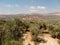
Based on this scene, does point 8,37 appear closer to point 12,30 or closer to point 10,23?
point 12,30

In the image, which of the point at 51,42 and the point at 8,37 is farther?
the point at 51,42

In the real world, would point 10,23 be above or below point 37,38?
above

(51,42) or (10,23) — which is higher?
(10,23)

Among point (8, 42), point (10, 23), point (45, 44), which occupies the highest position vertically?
point (10, 23)

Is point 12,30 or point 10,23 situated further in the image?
point 10,23

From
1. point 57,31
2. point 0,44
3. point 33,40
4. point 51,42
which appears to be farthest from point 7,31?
point 57,31

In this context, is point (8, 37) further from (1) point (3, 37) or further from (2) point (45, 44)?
(2) point (45, 44)

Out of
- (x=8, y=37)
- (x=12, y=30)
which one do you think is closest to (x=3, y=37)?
(x=8, y=37)

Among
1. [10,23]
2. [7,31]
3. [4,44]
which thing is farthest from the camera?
[10,23]

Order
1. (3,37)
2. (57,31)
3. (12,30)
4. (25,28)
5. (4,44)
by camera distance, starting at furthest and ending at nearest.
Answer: (25,28)
(57,31)
(12,30)
(3,37)
(4,44)
